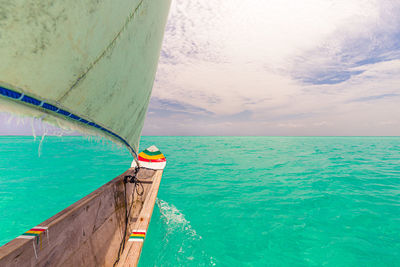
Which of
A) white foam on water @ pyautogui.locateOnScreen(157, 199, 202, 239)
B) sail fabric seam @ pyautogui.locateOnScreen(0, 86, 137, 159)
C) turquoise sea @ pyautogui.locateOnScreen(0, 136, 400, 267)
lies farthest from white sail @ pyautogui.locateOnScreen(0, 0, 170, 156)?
white foam on water @ pyautogui.locateOnScreen(157, 199, 202, 239)

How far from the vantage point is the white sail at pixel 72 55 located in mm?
673

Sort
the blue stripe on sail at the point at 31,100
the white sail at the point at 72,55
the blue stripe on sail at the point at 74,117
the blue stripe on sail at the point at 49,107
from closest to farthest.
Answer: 1. the white sail at the point at 72,55
2. the blue stripe on sail at the point at 31,100
3. the blue stripe on sail at the point at 49,107
4. the blue stripe on sail at the point at 74,117

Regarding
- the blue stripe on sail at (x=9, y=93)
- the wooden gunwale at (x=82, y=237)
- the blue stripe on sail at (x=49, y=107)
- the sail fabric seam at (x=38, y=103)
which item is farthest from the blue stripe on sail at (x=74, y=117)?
the wooden gunwale at (x=82, y=237)

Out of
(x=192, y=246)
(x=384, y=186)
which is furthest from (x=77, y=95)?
(x=384, y=186)

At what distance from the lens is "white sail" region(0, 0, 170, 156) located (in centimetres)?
67

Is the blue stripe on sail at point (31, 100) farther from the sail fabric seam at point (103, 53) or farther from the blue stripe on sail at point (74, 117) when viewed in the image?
the blue stripe on sail at point (74, 117)

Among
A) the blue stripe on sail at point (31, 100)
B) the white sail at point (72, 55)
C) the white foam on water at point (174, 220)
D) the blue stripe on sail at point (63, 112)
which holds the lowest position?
the white foam on water at point (174, 220)

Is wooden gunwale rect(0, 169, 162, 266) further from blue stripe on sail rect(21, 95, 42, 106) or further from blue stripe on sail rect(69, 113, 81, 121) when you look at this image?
blue stripe on sail rect(21, 95, 42, 106)

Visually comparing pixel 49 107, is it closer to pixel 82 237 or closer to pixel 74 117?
pixel 74 117

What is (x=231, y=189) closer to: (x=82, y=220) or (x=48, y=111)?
(x=82, y=220)

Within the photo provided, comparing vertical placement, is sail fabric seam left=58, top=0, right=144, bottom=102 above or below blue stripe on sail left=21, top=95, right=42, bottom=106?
above

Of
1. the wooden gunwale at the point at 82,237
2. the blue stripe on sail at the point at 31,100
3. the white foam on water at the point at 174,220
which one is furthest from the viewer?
the white foam on water at the point at 174,220

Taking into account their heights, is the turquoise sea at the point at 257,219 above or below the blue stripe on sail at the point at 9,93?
below

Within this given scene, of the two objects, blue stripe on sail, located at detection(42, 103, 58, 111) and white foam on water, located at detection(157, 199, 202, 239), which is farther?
white foam on water, located at detection(157, 199, 202, 239)
